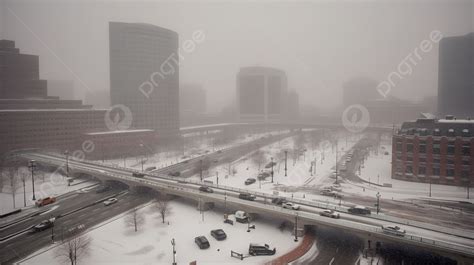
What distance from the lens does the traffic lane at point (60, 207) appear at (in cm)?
4901

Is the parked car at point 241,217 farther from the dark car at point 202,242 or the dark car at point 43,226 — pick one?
the dark car at point 43,226

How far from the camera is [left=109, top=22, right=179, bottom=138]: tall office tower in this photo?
148000 mm

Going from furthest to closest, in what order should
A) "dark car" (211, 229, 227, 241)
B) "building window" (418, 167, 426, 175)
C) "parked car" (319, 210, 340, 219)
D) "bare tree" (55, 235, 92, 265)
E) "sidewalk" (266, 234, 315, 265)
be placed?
"building window" (418, 167, 426, 175) → "parked car" (319, 210, 340, 219) → "dark car" (211, 229, 227, 241) → "bare tree" (55, 235, 92, 265) → "sidewalk" (266, 234, 315, 265)

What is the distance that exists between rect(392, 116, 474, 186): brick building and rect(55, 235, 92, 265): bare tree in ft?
218

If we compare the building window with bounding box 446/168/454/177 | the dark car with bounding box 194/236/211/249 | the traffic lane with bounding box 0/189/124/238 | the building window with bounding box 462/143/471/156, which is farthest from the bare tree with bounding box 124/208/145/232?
the building window with bounding box 462/143/471/156

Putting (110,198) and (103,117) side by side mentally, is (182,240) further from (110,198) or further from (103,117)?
(103,117)

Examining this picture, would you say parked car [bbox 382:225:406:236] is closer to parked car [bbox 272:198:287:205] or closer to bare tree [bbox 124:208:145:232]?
→ parked car [bbox 272:198:287:205]

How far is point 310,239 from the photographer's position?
42688mm

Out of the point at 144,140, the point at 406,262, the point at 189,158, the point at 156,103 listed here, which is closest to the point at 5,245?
the point at 406,262

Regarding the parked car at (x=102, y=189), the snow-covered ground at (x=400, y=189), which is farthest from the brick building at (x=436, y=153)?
the parked car at (x=102, y=189)

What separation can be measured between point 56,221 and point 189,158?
5894 centimetres

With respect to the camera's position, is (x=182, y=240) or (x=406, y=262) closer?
(x=406, y=262)

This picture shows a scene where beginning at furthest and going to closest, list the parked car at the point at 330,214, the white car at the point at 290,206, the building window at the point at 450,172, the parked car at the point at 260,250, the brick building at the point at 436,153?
the building window at the point at 450,172 → the brick building at the point at 436,153 → the white car at the point at 290,206 → the parked car at the point at 330,214 → the parked car at the point at 260,250

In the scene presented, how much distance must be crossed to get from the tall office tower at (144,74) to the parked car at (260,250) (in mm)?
123207
